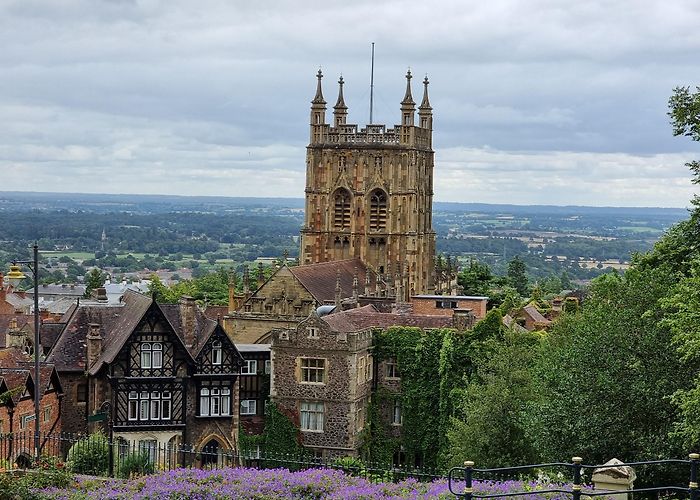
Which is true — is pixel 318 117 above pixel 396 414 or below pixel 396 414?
above

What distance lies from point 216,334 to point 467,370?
425 inches

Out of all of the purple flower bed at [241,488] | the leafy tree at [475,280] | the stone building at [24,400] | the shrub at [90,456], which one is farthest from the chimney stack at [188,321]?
the leafy tree at [475,280]

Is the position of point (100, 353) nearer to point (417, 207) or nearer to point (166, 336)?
point (166, 336)

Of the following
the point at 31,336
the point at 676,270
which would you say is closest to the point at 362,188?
the point at 31,336

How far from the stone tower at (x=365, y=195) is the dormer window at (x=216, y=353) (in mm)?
36433

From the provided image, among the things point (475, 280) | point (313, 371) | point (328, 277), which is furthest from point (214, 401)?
point (475, 280)

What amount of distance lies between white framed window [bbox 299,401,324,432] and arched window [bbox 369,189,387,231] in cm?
3773

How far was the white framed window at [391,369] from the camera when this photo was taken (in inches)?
2196

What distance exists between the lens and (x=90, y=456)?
4122 centimetres

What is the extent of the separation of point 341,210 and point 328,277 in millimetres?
18191

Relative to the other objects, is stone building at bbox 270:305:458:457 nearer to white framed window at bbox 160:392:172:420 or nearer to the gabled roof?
white framed window at bbox 160:392:172:420

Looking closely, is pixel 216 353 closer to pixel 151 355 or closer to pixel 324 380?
pixel 151 355

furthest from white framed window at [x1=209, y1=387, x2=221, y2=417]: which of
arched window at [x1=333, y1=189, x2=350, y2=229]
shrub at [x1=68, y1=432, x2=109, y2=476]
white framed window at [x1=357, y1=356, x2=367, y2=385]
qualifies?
arched window at [x1=333, y1=189, x2=350, y2=229]

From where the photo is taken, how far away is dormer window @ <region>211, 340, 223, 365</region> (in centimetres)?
5388
